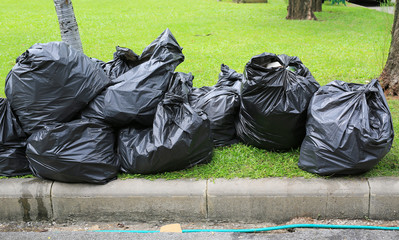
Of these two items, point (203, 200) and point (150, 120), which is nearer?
point (203, 200)

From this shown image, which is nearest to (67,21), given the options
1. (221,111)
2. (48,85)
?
(48,85)

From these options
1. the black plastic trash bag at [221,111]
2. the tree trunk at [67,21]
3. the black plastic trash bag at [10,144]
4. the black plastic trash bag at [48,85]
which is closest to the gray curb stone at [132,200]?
the black plastic trash bag at [10,144]

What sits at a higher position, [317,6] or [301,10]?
[301,10]

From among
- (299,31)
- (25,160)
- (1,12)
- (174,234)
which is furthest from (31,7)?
(174,234)

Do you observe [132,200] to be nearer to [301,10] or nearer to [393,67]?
[393,67]

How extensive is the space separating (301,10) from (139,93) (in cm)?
964

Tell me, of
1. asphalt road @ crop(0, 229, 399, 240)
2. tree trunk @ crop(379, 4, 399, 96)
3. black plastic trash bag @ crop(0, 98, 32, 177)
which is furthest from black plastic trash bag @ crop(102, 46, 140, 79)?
tree trunk @ crop(379, 4, 399, 96)

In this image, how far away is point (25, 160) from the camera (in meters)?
3.49

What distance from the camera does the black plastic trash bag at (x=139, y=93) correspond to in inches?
132

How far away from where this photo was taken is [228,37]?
970cm

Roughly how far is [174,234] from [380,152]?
164 cm

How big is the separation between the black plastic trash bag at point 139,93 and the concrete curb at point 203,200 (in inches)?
20.3

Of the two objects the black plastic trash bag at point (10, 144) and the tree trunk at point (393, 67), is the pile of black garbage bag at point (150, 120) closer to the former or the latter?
the black plastic trash bag at point (10, 144)

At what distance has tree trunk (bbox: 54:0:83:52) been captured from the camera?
447 cm
